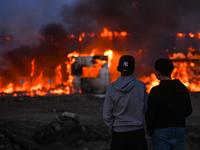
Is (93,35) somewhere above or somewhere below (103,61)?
above

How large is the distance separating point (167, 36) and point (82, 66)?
59.5ft

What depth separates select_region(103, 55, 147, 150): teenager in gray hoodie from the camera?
2340mm

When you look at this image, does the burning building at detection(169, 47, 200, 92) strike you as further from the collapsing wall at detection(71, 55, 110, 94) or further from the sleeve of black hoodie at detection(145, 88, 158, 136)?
the sleeve of black hoodie at detection(145, 88, 158, 136)

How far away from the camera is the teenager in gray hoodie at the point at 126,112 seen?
234 cm

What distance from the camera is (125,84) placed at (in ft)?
7.69

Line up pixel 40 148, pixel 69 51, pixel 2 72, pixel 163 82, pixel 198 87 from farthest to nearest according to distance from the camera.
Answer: pixel 69 51, pixel 2 72, pixel 198 87, pixel 40 148, pixel 163 82

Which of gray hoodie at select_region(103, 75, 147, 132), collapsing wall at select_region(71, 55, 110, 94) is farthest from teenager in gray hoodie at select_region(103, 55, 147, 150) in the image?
collapsing wall at select_region(71, 55, 110, 94)

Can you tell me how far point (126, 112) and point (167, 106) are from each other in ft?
1.39

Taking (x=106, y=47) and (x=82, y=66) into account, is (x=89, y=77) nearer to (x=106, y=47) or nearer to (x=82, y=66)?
(x=82, y=66)

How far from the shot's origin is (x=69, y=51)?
32.2m

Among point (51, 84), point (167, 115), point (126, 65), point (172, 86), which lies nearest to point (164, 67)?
point (172, 86)

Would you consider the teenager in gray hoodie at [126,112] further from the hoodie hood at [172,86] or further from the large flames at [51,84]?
the large flames at [51,84]

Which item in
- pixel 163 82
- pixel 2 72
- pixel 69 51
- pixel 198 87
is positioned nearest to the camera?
pixel 163 82

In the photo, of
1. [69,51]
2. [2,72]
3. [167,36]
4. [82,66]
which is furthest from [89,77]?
[167,36]
